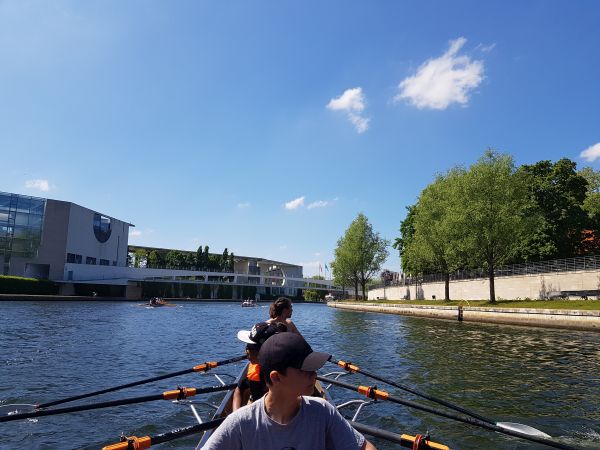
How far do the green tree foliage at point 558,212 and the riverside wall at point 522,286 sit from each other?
567 centimetres

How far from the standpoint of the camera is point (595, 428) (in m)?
10.1

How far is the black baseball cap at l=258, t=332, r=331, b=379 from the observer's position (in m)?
2.89

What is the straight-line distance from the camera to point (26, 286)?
226 feet

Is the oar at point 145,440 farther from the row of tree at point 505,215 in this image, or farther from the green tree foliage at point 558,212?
the green tree foliage at point 558,212

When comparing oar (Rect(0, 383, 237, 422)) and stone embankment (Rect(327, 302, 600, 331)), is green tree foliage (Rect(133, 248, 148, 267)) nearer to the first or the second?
stone embankment (Rect(327, 302, 600, 331))

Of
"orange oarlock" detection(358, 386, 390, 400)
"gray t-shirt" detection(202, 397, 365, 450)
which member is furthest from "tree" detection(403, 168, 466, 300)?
"gray t-shirt" detection(202, 397, 365, 450)

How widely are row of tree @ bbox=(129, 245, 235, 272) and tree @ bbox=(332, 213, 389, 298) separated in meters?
61.5

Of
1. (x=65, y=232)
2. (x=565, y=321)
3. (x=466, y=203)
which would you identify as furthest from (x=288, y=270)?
(x=565, y=321)

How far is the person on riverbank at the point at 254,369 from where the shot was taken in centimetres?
565

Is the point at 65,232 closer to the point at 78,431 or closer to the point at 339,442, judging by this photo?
the point at 78,431

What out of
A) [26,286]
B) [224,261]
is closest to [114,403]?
[26,286]

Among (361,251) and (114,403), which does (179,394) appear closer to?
(114,403)

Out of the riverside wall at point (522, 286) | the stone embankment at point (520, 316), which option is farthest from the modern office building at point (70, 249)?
the riverside wall at point (522, 286)

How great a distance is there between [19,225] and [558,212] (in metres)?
90.3
